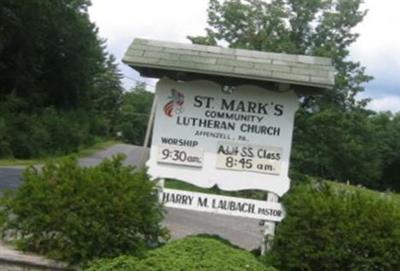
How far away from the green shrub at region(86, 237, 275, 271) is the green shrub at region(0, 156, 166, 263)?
0.88 feet

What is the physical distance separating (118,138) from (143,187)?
113 meters

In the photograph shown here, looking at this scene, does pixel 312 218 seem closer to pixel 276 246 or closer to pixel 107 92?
pixel 276 246

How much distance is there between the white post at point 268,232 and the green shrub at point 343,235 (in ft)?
1.55

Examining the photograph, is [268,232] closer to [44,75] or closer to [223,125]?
[223,125]

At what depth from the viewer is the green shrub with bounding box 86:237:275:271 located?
20.8ft

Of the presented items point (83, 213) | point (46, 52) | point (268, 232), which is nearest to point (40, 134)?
point (46, 52)

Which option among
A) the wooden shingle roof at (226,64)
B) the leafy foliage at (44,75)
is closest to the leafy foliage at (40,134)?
the leafy foliage at (44,75)

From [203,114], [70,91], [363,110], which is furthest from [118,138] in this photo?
[203,114]

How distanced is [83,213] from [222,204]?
6.57 ft

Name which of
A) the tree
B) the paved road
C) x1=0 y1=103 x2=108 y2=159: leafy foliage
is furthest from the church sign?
the tree

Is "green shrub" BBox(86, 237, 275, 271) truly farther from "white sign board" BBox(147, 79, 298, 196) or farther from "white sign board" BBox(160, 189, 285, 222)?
"white sign board" BBox(147, 79, 298, 196)

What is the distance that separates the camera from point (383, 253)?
6.93 metres

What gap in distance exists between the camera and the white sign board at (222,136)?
26.9 feet

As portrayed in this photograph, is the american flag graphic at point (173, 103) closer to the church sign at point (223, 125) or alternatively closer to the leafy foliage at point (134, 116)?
the church sign at point (223, 125)
